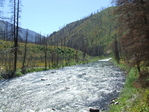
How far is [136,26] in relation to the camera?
1180 centimetres

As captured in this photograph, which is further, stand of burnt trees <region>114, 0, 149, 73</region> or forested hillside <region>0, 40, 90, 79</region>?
forested hillside <region>0, 40, 90, 79</region>

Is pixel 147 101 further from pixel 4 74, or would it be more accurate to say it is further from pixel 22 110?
pixel 4 74

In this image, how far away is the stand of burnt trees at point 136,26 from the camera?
11.0m

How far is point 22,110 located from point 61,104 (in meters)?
3.97

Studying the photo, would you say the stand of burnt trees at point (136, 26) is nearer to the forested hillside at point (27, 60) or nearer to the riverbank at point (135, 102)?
the riverbank at point (135, 102)

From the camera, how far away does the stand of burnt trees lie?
36.2 feet

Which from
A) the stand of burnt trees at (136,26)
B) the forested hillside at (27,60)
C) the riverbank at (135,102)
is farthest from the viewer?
the forested hillside at (27,60)

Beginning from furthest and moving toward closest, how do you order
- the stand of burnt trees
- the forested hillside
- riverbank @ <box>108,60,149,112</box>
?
1. the forested hillside
2. the stand of burnt trees
3. riverbank @ <box>108,60,149,112</box>

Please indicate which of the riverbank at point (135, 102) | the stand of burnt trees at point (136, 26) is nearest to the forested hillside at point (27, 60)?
the stand of burnt trees at point (136, 26)

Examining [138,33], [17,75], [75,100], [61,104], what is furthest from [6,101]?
[17,75]

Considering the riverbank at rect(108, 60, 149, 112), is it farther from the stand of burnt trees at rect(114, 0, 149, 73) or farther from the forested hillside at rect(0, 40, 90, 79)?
the forested hillside at rect(0, 40, 90, 79)

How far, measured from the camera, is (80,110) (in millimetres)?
13172

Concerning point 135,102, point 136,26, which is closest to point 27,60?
point 136,26

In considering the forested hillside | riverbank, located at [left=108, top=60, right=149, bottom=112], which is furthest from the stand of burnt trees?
the forested hillside
